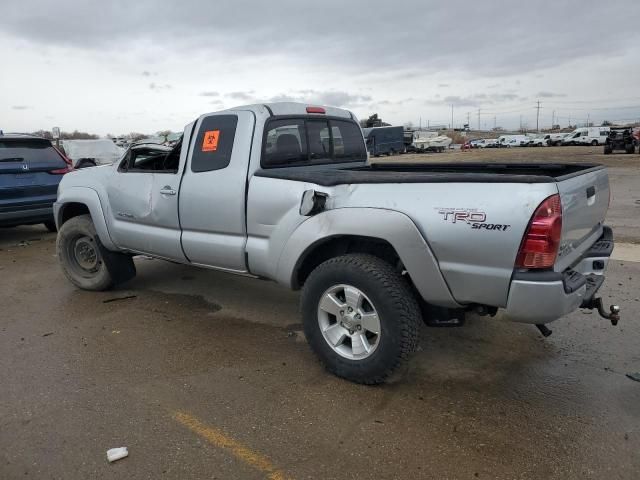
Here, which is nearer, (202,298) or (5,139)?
(202,298)

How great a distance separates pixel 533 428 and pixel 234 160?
9.22 feet

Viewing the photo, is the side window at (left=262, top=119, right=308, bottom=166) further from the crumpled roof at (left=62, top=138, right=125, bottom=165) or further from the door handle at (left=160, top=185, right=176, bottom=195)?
the crumpled roof at (left=62, top=138, right=125, bottom=165)

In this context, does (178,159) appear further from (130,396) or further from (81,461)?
(81,461)

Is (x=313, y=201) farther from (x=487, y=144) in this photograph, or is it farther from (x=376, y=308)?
(x=487, y=144)

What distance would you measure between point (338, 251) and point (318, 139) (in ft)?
4.68

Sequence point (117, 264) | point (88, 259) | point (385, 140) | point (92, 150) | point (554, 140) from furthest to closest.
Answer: point (554, 140) < point (385, 140) < point (92, 150) < point (88, 259) < point (117, 264)

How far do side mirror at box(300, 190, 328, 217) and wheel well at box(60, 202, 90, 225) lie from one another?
3.35 meters

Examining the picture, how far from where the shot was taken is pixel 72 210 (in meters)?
5.79

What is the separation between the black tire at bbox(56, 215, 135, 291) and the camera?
214 inches

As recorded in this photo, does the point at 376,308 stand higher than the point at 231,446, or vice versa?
the point at 376,308

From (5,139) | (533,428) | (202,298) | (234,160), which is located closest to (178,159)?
(234,160)

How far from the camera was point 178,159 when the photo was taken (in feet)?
15.3

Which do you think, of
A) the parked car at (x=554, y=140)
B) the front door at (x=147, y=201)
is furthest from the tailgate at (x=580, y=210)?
the parked car at (x=554, y=140)

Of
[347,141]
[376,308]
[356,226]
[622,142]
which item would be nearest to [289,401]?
[376,308]
